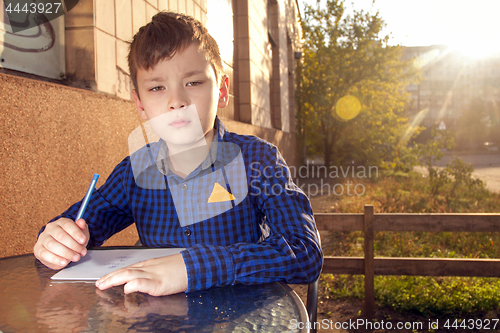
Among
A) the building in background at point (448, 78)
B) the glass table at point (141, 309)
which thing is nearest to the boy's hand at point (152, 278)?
the glass table at point (141, 309)

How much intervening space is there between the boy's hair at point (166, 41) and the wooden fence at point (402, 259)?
225cm

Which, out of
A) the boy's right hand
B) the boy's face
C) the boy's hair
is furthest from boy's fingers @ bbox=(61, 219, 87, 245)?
the boy's hair

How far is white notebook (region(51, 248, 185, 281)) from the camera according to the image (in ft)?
3.07

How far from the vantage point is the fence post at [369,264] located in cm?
309

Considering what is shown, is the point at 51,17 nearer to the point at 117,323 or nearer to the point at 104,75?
the point at 104,75

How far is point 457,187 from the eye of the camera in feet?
25.1

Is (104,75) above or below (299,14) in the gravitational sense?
below


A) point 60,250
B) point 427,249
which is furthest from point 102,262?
point 427,249

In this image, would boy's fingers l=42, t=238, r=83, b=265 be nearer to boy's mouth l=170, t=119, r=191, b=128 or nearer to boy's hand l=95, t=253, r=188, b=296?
boy's hand l=95, t=253, r=188, b=296

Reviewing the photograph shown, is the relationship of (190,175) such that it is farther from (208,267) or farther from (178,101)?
(208,267)

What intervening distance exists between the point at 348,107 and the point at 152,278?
555 inches

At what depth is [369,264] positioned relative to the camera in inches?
123

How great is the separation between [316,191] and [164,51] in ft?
27.6

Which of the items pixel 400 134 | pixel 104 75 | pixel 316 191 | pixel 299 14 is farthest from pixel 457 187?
pixel 299 14
